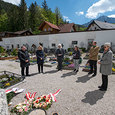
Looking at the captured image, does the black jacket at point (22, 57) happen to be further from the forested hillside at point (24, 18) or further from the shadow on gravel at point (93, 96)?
the forested hillside at point (24, 18)

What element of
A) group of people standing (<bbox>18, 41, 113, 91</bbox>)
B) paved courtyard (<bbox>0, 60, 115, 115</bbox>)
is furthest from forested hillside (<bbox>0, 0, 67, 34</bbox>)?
paved courtyard (<bbox>0, 60, 115, 115</bbox>)

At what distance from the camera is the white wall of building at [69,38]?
49.8 feet

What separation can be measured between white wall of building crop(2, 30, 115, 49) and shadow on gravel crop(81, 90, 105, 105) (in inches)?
555

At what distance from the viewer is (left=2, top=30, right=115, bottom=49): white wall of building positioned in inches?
598

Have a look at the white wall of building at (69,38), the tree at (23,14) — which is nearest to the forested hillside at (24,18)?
the tree at (23,14)

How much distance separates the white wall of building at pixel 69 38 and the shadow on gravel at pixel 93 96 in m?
14.1

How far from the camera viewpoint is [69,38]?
56.5 ft

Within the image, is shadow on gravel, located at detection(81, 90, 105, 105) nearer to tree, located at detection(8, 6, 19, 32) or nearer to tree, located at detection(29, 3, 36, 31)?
tree, located at detection(29, 3, 36, 31)

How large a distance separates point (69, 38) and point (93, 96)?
14934 millimetres

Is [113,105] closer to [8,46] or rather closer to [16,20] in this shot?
[8,46]

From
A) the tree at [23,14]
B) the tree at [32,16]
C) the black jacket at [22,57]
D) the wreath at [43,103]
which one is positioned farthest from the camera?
the tree at [32,16]

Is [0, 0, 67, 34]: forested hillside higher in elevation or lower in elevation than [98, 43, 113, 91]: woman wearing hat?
higher

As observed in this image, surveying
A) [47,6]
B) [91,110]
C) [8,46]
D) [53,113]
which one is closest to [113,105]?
[91,110]

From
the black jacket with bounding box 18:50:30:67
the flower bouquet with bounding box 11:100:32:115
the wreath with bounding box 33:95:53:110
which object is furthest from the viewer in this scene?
the black jacket with bounding box 18:50:30:67
